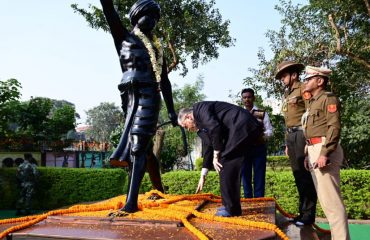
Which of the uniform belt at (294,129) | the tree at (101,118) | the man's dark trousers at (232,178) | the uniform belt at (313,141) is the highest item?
the tree at (101,118)

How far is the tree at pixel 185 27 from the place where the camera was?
13.4m

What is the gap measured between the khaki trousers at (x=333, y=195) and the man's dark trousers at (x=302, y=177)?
477 millimetres

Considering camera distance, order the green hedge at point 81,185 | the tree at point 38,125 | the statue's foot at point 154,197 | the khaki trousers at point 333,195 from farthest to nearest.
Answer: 1. the tree at point 38,125
2. the green hedge at point 81,185
3. the statue's foot at point 154,197
4. the khaki trousers at point 333,195

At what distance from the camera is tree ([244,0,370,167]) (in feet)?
40.8

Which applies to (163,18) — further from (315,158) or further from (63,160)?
(315,158)

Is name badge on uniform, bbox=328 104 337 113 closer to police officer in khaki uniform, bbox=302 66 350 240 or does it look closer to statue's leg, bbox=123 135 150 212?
police officer in khaki uniform, bbox=302 66 350 240

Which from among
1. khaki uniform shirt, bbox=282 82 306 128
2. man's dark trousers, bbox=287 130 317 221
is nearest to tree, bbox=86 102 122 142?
khaki uniform shirt, bbox=282 82 306 128

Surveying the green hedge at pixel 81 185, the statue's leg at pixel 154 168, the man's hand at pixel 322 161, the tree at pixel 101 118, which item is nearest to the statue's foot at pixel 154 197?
the statue's leg at pixel 154 168

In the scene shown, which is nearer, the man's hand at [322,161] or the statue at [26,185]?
the man's hand at [322,161]

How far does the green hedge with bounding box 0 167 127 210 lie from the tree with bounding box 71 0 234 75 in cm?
447

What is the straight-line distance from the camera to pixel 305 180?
13.3ft

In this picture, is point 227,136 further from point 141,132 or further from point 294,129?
point 294,129

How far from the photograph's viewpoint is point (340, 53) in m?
11.6

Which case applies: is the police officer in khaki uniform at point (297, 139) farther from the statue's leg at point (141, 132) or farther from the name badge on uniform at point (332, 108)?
the statue's leg at point (141, 132)
